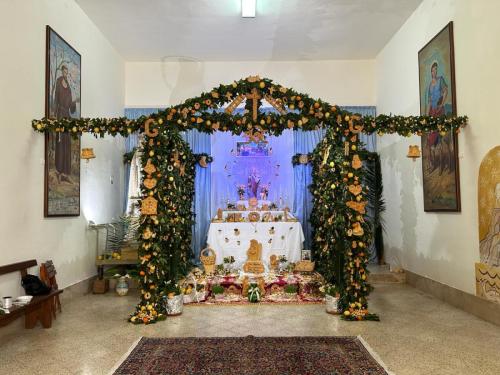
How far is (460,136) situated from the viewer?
689cm

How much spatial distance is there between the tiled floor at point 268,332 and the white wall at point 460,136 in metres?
0.95

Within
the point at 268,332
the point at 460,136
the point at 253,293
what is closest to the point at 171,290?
the point at 253,293

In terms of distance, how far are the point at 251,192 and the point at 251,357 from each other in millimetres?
6837

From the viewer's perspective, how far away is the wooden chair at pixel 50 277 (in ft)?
21.0

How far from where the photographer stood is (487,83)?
19.9 ft

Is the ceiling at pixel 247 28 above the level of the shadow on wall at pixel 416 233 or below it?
above

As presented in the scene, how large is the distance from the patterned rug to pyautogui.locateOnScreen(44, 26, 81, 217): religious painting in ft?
10.5

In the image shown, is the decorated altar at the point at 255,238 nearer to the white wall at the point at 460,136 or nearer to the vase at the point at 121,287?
the vase at the point at 121,287

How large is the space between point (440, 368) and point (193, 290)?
4.34 meters

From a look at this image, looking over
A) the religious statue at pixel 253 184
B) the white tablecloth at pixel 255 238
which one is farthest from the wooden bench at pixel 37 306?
the religious statue at pixel 253 184

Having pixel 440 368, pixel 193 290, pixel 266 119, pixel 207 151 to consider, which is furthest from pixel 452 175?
pixel 207 151

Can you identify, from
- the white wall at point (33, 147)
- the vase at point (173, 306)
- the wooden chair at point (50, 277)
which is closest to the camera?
the white wall at point (33, 147)

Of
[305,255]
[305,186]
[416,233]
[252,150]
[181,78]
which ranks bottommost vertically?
[305,255]

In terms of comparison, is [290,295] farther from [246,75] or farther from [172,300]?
[246,75]
